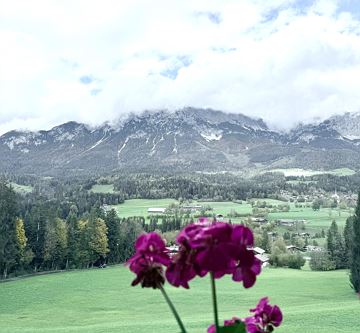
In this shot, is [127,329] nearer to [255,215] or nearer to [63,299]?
[63,299]

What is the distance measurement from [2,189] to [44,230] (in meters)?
9.35

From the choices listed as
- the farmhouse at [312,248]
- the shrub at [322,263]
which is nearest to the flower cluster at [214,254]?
the shrub at [322,263]

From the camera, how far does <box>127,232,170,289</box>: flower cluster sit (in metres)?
2.45

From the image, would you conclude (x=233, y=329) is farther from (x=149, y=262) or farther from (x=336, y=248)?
(x=336, y=248)

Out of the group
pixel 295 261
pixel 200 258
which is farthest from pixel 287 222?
pixel 200 258

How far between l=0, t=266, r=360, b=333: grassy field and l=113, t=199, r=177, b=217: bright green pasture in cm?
8889

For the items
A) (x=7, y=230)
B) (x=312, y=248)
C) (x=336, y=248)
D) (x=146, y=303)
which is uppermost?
(x=7, y=230)

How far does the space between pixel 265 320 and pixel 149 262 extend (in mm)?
1016

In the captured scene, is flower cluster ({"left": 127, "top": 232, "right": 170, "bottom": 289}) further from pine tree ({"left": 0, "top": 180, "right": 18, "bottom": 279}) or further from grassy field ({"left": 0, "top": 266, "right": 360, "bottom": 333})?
pine tree ({"left": 0, "top": 180, "right": 18, "bottom": 279})

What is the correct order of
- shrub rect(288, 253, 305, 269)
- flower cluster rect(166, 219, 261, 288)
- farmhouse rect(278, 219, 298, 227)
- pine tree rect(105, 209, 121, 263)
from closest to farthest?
flower cluster rect(166, 219, 261, 288) → shrub rect(288, 253, 305, 269) → pine tree rect(105, 209, 121, 263) → farmhouse rect(278, 219, 298, 227)

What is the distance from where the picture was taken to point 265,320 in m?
3.07

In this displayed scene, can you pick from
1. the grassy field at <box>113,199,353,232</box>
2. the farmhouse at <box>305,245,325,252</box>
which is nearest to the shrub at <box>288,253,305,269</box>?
the farmhouse at <box>305,245,325,252</box>

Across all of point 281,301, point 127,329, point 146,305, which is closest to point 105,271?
point 146,305

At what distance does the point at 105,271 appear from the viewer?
69.1 meters
